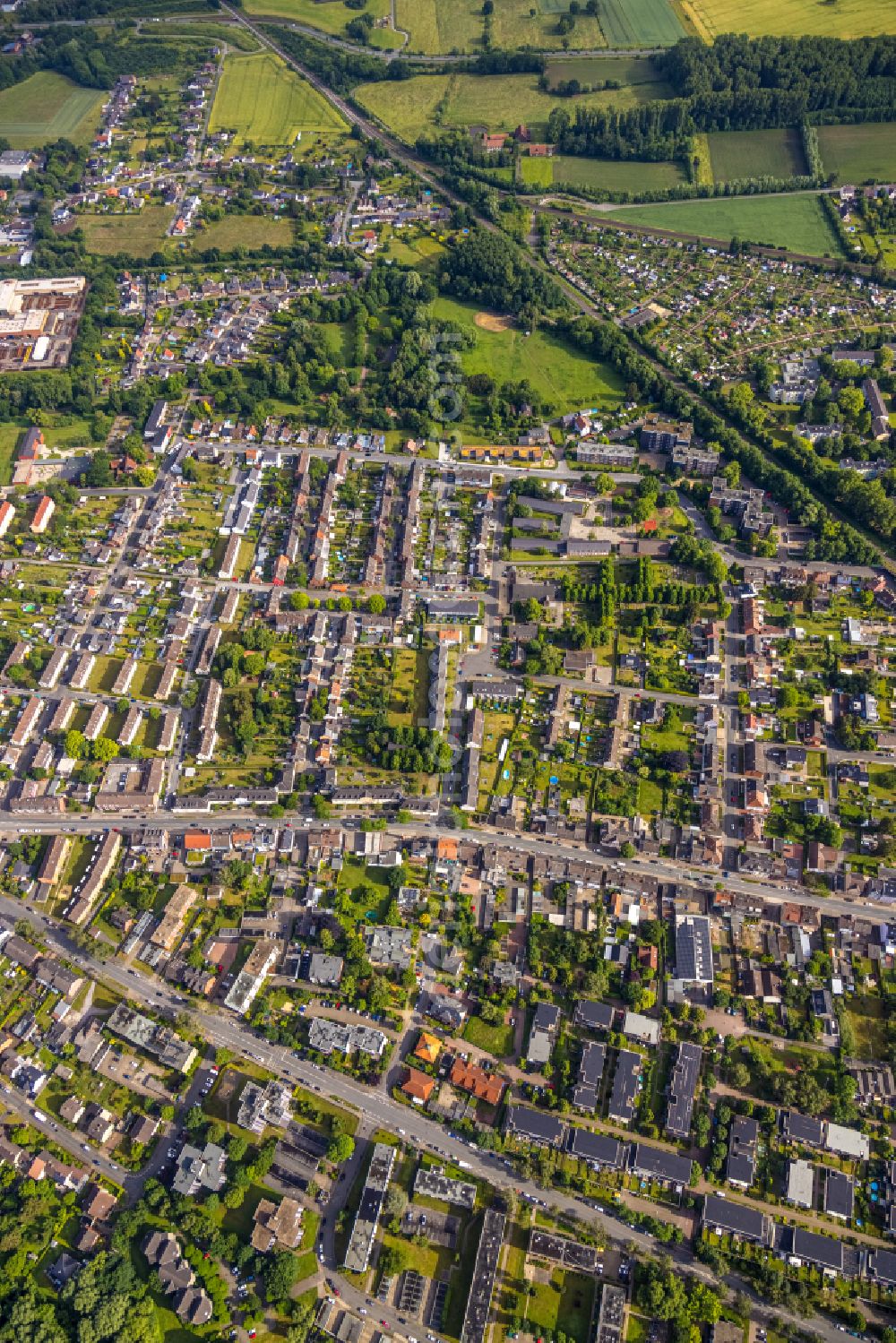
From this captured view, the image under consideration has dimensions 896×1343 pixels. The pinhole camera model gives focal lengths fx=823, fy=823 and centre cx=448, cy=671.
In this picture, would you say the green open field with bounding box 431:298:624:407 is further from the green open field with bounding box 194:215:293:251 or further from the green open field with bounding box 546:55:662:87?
the green open field with bounding box 546:55:662:87

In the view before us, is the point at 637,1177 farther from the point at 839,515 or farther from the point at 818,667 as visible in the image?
the point at 839,515

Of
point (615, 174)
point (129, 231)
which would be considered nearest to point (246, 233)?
point (129, 231)

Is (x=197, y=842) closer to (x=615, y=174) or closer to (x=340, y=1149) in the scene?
(x=340, y=1149)

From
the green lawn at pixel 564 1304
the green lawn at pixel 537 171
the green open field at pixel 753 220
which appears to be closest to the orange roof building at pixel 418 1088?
the green lawn at pixel 564 1304

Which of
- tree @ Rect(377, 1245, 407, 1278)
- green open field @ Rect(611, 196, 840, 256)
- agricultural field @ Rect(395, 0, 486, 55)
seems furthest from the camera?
agricultural field @ Rect(395, 0, 486, 55)

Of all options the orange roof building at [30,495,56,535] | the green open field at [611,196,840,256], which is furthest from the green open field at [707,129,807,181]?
the orange roof building at [30,495,56,535]

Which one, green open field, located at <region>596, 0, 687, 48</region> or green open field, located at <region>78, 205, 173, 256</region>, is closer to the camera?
green open field, located at <region>78, 205, 173, 256</region>
